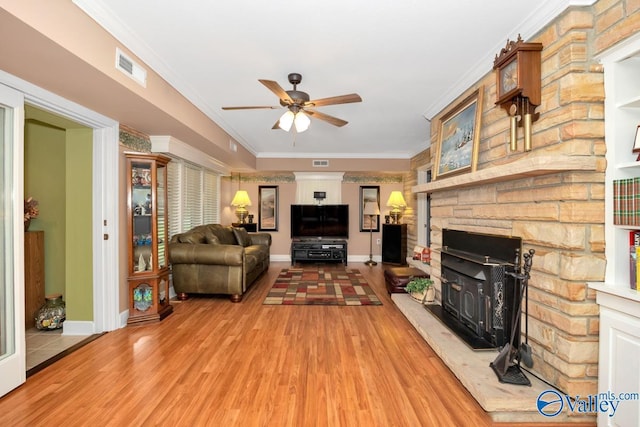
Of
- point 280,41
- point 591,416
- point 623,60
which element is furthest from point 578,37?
point 591,416

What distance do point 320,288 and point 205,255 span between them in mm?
1863

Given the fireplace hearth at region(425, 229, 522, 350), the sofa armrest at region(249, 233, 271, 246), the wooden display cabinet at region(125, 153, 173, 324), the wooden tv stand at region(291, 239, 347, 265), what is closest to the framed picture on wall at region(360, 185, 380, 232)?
the wooden tv stand at region(291, 239, 347, 265)

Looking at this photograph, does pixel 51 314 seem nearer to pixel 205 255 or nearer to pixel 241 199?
pixel 205 255

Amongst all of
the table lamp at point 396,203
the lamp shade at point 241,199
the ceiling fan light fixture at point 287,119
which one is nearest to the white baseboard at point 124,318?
the ceiling fan light fixture at point 287,119

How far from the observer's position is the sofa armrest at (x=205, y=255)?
4121 mm

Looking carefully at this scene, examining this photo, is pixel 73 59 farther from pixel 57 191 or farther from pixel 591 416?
pixel 591 416

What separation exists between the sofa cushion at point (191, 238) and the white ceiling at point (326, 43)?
1822 millimetres

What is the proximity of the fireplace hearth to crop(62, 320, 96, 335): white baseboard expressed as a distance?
3559 mm

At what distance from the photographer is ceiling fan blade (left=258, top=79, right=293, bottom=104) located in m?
2.35

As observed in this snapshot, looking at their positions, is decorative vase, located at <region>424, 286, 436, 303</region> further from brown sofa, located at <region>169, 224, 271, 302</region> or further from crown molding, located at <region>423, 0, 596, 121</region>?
brown sofa, located at <region>169, 224, 271, 302</region>

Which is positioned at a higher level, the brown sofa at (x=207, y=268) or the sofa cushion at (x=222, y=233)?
the sofa cushion at (x=222, y=233)

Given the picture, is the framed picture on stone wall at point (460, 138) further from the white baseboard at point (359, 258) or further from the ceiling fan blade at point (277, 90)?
the white baseboard at point (359, 258)

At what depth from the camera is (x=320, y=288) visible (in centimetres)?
495

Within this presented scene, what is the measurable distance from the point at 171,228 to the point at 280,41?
3.37m
